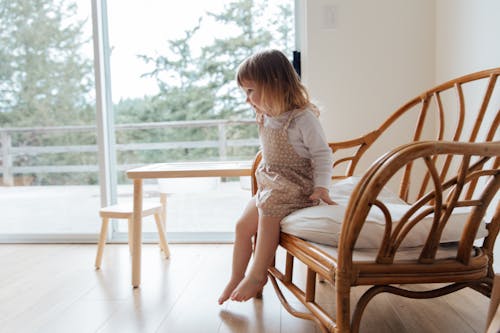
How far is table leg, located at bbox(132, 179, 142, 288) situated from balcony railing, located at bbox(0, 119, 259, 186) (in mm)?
865

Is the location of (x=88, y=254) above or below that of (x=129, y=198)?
below

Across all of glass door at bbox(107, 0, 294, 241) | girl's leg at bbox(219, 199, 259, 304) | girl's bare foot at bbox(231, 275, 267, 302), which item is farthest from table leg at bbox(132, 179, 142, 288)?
glass door at bbox(107, 0, 294, 241)

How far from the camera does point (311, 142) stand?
140 centimetres

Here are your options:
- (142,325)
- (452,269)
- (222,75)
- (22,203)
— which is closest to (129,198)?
(22,203)

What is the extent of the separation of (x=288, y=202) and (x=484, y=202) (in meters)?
0.54

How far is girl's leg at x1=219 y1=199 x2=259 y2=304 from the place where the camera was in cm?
150

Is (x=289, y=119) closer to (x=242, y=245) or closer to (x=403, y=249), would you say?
(x=242, y=245)

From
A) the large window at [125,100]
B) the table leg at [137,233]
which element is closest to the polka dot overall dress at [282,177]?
the table leg at [137,233]

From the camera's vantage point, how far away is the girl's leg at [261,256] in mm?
1350

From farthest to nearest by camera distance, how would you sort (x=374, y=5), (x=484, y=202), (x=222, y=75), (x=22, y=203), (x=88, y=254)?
(x=22, y=203), (x=222, y=75), (x=88, y=254), (x=374, y=5), (x=484, y=202)

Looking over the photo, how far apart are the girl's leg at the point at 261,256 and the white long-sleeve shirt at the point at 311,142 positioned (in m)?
0.18

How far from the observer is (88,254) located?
238 cm

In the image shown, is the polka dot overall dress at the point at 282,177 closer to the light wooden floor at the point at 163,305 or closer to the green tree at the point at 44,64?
the light wooden floor at the point at 163,305

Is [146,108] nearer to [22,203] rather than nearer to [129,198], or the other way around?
[129,198]
